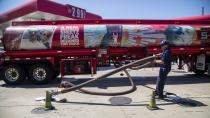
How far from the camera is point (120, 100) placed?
33.9 feet

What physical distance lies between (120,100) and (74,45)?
18.2 feet

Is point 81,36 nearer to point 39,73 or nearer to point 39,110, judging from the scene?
point 39,73

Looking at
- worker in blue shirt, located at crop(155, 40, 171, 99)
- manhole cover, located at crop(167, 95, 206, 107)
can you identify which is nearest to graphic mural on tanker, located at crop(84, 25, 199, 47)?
worker in blue shirt, located at crop(155, 40, 171, 99)

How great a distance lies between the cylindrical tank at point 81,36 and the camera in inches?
587

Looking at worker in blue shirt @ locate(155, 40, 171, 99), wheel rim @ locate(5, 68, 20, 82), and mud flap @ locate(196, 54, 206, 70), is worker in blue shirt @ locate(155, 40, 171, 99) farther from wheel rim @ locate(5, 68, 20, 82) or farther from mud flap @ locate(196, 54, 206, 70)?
wheel rim @ locate(5, 68, 20, 82)

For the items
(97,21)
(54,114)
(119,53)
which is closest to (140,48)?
(119,53)

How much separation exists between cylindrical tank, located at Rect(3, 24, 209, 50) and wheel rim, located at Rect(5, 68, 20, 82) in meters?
1.11

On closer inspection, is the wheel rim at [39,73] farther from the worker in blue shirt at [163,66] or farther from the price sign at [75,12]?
the price sign at [75,12]

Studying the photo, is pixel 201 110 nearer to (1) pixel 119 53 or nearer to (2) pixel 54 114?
(2) pixel 54 114

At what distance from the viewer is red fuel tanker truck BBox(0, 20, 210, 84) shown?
14.9 m

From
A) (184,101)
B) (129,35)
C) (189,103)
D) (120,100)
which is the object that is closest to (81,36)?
(129,35)

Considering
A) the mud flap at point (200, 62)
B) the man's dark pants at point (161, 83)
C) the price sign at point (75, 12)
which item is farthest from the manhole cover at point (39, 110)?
the price sign at point (75, 12)

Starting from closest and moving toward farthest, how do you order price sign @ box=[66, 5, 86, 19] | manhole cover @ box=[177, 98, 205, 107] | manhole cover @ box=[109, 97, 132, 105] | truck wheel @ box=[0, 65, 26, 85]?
manhole cover @ box=[177, 98, 205, 107] → manhole cover @ box=[109, 97, 132, 105] → truck wheel @ box=[0, 65, 26, 85] → price sign @ box=[66, 5, 86, 19]

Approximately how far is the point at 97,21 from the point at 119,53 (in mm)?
2017
